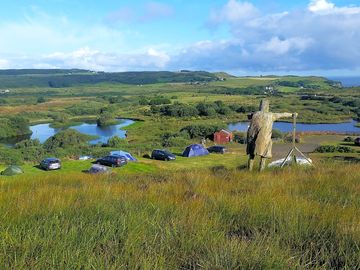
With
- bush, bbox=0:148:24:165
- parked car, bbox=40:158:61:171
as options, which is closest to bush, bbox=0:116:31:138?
bush, bbox=0:148:24:165

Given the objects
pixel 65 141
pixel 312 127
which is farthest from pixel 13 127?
pixel 312 127

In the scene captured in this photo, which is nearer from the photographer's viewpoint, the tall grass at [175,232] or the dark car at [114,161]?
the tall grass at [175,232]

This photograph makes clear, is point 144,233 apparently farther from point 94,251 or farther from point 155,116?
→ point 155,116

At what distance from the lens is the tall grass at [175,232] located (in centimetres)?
279

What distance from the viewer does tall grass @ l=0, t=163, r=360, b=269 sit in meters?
2.79

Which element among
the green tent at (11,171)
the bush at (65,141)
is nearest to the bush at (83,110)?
the bush at (65,141)

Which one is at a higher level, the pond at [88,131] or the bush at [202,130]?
the bush at [202,130]

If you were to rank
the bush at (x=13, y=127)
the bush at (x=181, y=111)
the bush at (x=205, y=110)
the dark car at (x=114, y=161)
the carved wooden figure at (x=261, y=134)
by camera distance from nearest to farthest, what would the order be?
1. the carved wooden figure at (x=261, y=134)
2. the dark car at (x=114, y=161)
3. the bush at (x=13, y=127)
4. the bush at (x=181, y=111)
5. the bush at (x=205, y=110)

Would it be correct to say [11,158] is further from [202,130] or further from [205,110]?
[205,110]

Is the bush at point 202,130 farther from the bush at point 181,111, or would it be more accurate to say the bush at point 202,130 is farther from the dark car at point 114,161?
the bush at point 181,111

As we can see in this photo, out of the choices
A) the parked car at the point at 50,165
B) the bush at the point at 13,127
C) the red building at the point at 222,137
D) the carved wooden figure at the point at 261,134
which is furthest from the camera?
the bush at the point at 13,127

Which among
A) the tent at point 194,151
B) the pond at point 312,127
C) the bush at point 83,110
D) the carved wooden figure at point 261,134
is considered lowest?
the bush at point 83,110

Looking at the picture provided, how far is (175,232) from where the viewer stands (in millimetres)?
3387

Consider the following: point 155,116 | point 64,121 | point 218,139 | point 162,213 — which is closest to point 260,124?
point 162,213
